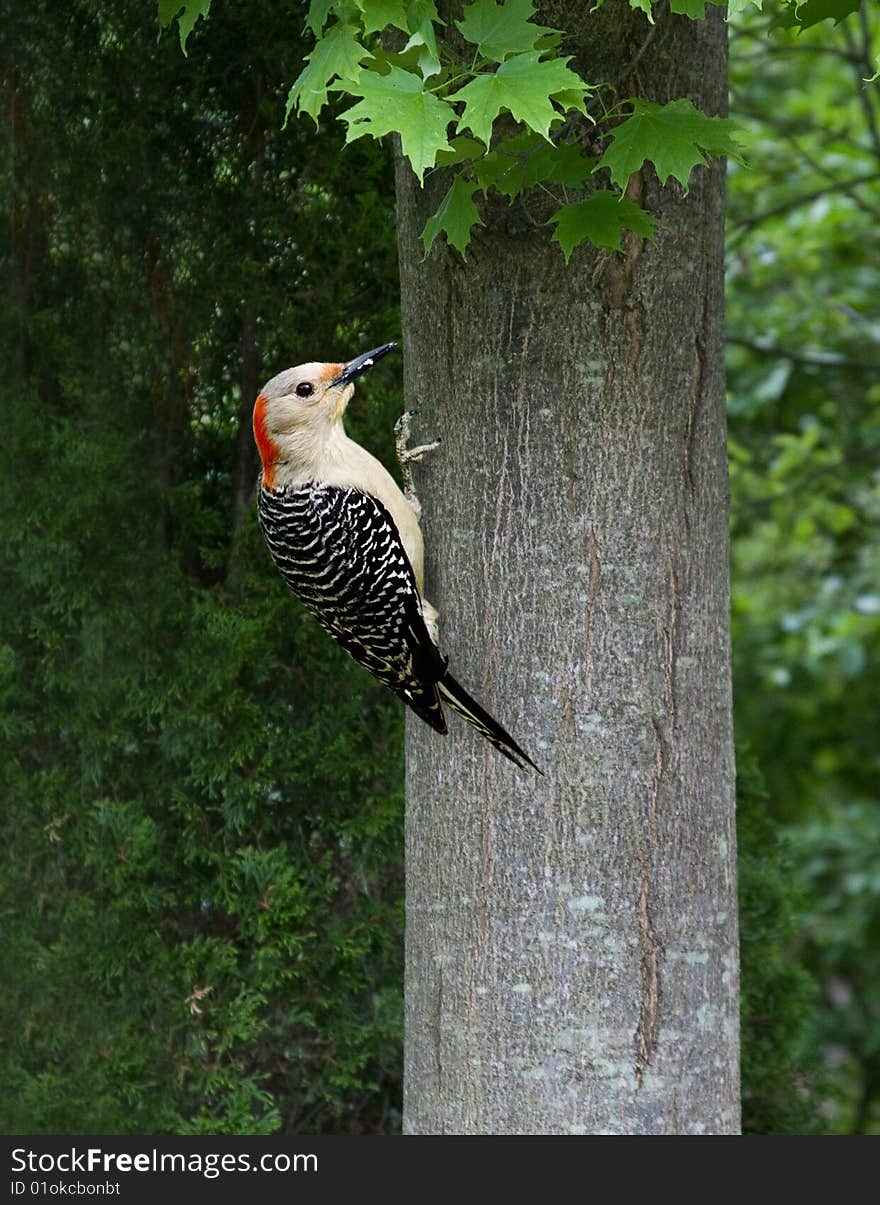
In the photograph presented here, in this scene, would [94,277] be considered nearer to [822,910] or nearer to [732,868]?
[732,868]

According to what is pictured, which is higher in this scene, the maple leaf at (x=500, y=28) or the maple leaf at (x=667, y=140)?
the maple leaf at (x=500, y=28)

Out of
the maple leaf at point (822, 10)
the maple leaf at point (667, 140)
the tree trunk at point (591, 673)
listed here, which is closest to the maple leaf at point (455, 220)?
the tree trunk at point (591, 673)

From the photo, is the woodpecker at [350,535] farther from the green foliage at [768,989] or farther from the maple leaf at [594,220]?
the green foliage at [768,989]

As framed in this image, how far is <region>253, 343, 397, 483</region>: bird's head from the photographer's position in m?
2.68

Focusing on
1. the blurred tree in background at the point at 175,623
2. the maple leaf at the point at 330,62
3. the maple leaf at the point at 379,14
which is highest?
the maple leaf at the point at 379,14

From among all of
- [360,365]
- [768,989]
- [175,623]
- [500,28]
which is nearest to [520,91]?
[500,28]

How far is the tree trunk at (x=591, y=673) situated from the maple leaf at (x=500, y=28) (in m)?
0.36

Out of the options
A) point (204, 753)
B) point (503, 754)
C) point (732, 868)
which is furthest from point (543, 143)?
point (204, 753)

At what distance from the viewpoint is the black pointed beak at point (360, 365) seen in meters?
2.64

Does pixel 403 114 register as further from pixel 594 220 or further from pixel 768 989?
A: pixel 768 989

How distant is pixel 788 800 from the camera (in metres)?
7.56

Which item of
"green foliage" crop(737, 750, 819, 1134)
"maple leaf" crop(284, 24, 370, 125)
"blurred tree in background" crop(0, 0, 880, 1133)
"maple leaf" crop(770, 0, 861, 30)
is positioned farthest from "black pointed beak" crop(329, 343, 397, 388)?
"green foliage" crop(737, 750, 819, 1134)

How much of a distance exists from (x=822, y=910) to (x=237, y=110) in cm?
537

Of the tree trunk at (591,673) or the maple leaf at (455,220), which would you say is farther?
the tree trunk at (591,673)
